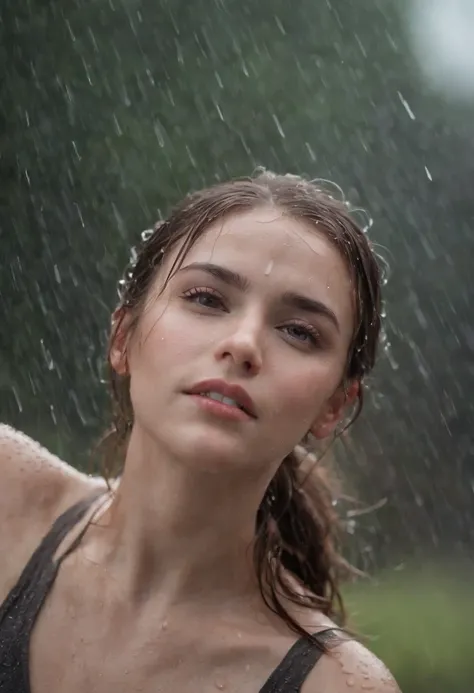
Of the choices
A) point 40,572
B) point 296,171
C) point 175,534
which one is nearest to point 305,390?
point 175,534

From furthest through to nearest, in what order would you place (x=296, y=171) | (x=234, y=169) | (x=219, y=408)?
(x=296, y=171) < (x=234, y=169) < (x=219, y=408)

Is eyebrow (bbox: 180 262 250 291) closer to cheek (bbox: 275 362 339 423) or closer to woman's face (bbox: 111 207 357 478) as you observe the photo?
woman's face (bbox: 111 207 357 478)

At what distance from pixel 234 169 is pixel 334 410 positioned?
3527mm

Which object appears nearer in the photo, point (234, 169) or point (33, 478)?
point (33, 478)

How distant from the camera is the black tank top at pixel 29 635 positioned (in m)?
1.07

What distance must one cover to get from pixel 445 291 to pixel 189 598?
14.1ft

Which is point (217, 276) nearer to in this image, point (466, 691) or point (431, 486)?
point (466, 691)

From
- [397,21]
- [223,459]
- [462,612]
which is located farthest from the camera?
[397,21]

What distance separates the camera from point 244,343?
0.98 m

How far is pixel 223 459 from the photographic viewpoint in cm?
99

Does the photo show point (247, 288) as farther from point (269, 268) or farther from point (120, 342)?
point (120, 342)

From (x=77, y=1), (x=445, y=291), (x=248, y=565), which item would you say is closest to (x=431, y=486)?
(x=445, y=291)

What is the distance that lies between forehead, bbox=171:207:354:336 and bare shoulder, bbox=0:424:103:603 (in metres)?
0.40

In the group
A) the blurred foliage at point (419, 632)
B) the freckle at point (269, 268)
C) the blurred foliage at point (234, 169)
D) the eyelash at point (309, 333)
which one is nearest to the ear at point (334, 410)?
the eyelash at point (309, 333)
